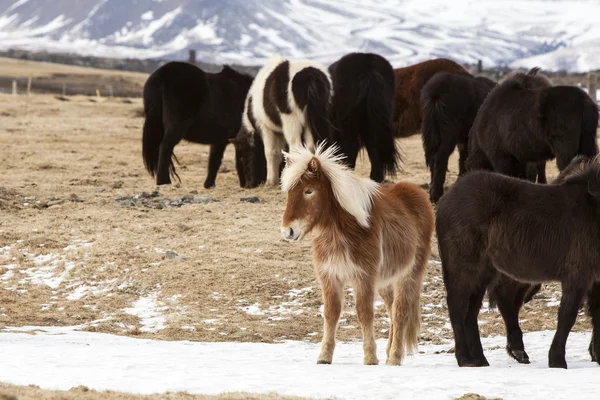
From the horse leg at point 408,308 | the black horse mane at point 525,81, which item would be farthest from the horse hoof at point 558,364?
the black horse mane at point 525,81

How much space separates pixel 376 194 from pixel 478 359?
122 cm

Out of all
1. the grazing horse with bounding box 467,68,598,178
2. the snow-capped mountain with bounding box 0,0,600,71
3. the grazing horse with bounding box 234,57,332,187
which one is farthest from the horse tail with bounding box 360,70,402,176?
the snow-capped mountain with bounding box 0,0,600,71

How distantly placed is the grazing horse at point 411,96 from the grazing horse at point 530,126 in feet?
10.7

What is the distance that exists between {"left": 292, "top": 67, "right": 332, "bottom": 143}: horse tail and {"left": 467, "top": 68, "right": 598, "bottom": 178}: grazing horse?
2304 mm

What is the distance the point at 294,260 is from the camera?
919 centimetres

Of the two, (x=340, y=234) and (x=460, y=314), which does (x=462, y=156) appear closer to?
(x=460, y=314)

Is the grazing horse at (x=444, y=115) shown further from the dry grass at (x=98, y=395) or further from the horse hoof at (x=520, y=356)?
the dry grass at (x=98, y=395)

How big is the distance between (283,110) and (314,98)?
1.77 ft

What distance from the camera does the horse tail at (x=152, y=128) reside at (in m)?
13.8

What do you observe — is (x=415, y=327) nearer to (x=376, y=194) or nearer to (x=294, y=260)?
(x=376, y=194)

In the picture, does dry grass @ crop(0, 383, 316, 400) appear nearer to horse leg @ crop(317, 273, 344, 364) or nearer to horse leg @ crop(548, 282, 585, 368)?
horse leg @ crop(317, 273, 344, 364)

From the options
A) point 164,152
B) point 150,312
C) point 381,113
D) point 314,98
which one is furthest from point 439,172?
point 150,312

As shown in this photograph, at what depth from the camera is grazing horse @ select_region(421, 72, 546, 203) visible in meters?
12.2

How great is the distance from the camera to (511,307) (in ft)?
20.5
